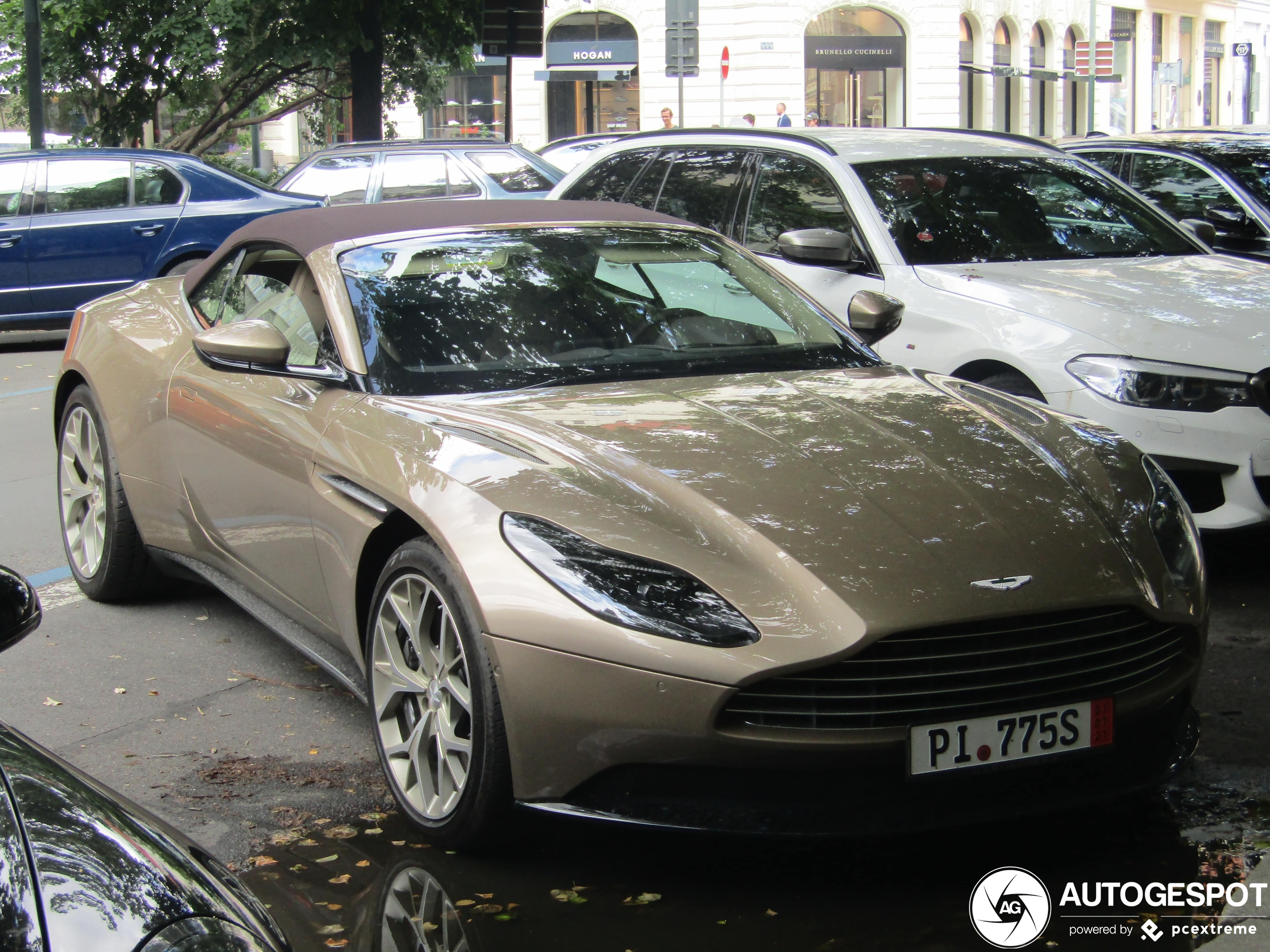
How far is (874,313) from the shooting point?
474cm

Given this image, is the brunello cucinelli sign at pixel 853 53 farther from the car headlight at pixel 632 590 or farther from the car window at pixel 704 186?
the car headlight at pixel 632 590

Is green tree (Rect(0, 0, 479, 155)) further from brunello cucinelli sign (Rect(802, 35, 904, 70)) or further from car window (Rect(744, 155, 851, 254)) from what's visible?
brunello cucinelli sign (Rect(802, 35, 904, 70))

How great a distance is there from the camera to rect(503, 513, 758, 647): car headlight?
287 centimetres

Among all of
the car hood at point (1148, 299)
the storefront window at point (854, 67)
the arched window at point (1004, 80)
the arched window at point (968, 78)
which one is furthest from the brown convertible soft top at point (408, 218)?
the arched window at point (1004, 80)

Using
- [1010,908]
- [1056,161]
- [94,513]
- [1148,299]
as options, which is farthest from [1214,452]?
[94,513]

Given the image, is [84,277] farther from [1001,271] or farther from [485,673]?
[485,673]

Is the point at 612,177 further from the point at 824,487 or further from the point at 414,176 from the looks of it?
the point at 414,176

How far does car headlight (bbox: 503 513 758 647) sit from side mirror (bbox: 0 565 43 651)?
1.12 m

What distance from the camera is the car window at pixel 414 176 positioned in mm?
14844

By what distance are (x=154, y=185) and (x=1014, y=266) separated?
30.3 ft

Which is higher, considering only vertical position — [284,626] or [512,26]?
[512,26]

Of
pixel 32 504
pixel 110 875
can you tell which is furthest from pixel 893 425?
pixel 32 504

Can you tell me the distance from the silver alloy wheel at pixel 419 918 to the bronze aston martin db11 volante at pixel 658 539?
0.17m

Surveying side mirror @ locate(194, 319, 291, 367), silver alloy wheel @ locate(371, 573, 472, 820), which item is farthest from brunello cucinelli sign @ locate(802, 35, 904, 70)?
silver alloy wheel @ locate(371, 573, 472, 820)
